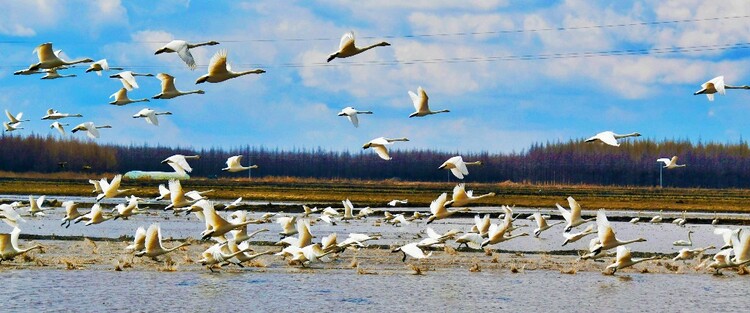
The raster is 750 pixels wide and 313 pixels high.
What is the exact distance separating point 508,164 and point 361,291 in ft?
329

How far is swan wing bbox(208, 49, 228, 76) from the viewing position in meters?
17.6

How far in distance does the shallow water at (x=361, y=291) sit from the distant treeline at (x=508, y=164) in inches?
3454

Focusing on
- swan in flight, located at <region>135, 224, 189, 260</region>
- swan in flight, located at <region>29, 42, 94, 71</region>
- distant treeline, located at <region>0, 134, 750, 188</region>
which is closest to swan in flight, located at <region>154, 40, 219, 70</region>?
swan in flight, located at <region>29, 42, 94, 71</region>

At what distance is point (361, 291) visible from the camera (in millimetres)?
18031

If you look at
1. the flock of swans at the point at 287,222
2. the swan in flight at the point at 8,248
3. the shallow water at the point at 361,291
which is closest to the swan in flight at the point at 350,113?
the flock of swans at the point at 287,222

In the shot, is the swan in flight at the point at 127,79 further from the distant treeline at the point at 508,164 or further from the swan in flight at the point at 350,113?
the distant treeline at the point at 508,164

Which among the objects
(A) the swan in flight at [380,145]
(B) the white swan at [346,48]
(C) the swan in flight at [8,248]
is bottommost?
(C) the swan in flight at [8,248]

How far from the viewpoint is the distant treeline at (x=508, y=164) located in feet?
358

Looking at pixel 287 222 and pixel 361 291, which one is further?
pixel 287 222

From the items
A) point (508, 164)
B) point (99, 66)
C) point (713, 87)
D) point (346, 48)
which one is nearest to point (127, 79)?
point (99, 66)

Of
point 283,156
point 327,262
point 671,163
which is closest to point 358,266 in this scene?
point 327,262

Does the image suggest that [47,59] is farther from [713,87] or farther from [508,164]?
[508,164]

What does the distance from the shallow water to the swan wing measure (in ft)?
12.2

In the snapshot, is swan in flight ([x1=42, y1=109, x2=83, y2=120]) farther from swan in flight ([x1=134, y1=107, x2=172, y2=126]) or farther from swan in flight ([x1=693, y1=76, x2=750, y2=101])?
swan in flight ([x1=693, y1=76, x2=750, y2=101])
